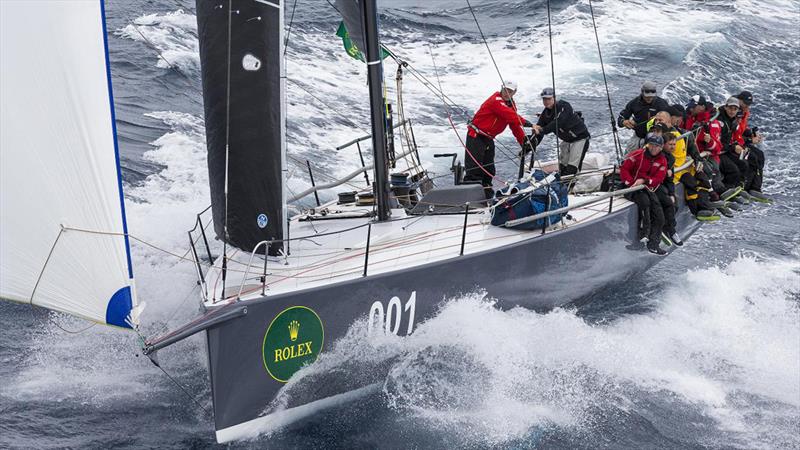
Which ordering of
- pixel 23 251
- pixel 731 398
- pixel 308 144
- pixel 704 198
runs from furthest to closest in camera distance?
pixel 308 144, pixel 704 198, pixel 731 398, pixel 23 251

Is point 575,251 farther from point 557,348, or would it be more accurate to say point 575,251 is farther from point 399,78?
point 399,78

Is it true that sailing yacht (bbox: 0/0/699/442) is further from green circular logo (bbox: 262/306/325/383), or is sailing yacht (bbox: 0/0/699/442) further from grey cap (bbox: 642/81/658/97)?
grey cap (bbox: 642/81/658/97)

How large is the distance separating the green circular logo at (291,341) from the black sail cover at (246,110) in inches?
32.5

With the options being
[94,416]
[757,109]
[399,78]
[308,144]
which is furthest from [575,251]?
[757,109]

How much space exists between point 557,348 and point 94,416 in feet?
12.9

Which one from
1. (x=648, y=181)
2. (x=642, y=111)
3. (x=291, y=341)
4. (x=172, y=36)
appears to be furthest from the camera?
(x=172, y=36)

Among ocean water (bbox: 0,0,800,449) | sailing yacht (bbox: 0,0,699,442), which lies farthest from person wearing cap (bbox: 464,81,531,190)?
ocean water (bbox: 0,0,800,449)

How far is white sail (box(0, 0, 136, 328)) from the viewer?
484cm

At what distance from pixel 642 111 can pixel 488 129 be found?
1.77 m

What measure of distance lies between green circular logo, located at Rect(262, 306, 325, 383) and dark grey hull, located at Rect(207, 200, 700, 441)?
1.9 inches

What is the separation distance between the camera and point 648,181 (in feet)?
28.7

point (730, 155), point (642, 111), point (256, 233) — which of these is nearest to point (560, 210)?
point (642, 111)

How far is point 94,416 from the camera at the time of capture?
689 centimetres

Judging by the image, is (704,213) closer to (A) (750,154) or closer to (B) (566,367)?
(A) (750,154)
